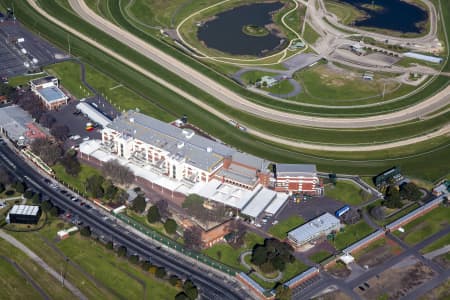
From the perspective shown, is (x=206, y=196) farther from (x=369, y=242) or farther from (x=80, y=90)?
(x=80, y=90)

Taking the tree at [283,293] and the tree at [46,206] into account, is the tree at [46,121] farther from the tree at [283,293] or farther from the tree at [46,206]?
the tree at [283,293]

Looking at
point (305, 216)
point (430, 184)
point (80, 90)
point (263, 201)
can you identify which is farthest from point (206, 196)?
point (80, 90)

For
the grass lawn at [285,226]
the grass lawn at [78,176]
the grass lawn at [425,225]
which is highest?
the grass lawn at [425,225]

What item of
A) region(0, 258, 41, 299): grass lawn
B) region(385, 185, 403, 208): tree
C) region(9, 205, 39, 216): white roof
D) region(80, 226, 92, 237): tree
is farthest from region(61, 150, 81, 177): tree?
region(385, 185, 403, 208): tree

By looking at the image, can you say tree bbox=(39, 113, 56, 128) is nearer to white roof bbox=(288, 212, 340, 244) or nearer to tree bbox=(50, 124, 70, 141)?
tree bbox=(50, 124, 70, 141)

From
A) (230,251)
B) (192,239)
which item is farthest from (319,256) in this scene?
(192,239)

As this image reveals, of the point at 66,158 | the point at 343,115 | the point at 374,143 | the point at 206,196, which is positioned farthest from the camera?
the point at 343,115

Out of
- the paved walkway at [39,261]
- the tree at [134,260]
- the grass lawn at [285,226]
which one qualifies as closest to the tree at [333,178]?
the grass lawn at [285,226]
